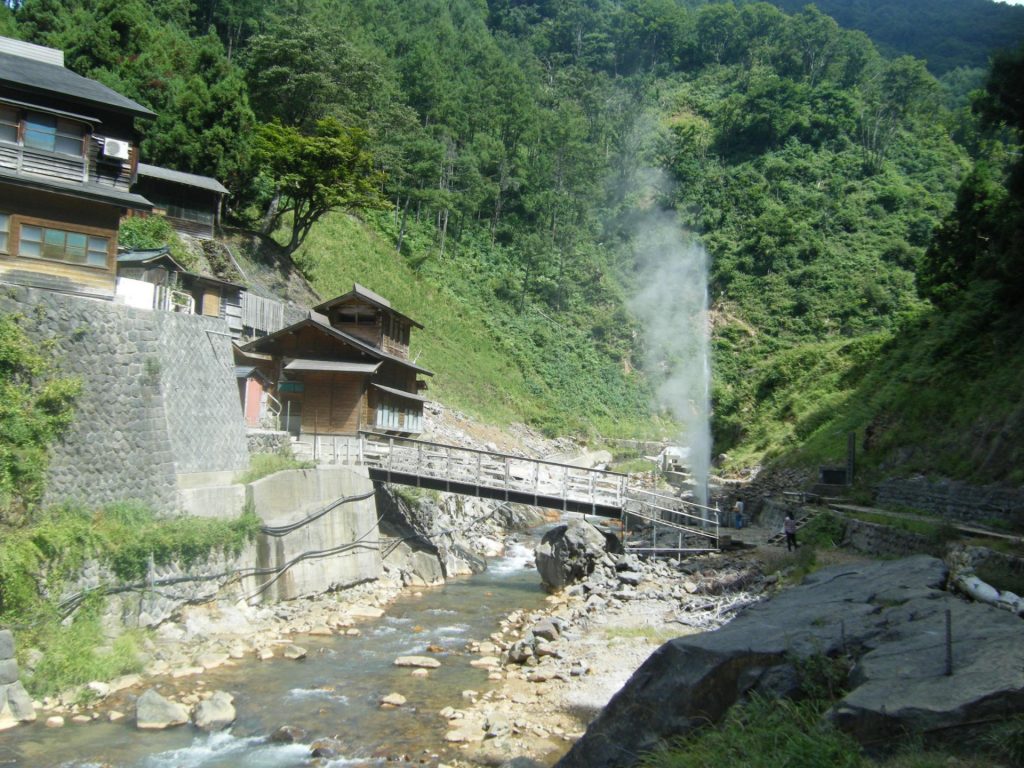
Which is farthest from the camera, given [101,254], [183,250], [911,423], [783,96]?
[783,96]

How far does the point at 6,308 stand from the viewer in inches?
639

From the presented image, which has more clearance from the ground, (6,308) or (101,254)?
(101,254)

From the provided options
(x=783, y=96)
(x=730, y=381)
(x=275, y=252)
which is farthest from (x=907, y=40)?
(x=275, y=252)

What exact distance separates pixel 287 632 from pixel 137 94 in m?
31.7

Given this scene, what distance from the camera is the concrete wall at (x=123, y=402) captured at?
16.7m

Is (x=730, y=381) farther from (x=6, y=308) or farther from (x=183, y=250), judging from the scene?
(x=6, y=308)

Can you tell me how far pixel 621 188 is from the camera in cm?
8844

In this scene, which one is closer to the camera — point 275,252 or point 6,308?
point 6,308

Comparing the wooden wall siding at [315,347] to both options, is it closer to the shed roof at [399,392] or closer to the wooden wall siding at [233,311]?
the shed roof at [399,392]

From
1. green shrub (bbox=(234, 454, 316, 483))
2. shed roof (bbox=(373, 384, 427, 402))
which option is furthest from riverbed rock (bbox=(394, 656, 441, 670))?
shed roof (bbox=(373, 384, 427, 402))

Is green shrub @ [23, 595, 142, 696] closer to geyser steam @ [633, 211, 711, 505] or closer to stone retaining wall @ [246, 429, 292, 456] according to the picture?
stone retaining wall @ [246, 429, 292, 456]

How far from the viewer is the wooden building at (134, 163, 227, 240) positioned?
3497 centimetres

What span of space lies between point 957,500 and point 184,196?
3319 centimetres

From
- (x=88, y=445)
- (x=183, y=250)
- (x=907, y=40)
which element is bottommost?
(x=88, y=445)
